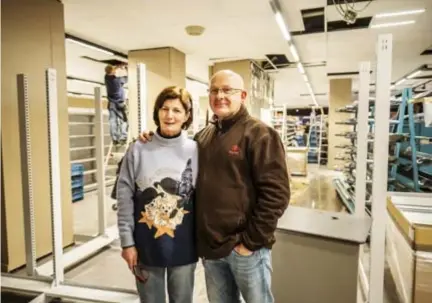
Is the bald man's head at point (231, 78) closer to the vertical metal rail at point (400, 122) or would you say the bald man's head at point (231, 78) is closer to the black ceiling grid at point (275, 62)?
the vertical metal rail at point (400, 122)

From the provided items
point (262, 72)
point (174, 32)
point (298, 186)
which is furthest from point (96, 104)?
point (262, 72)

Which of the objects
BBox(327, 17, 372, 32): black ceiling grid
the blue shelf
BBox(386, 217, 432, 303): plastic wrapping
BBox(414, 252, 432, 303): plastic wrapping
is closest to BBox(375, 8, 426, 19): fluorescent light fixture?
BBox(327, 17, 372, 32): black ceiling grid

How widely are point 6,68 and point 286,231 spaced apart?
2.82m

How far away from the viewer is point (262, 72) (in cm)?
816

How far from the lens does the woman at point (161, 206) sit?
1.45 m

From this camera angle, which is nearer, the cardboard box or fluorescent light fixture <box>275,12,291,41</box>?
the cardboard box

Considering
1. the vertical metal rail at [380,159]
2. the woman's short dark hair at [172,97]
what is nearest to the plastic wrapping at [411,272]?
the vertical metal rail at [380,159]

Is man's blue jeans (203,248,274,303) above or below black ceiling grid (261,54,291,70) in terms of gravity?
below

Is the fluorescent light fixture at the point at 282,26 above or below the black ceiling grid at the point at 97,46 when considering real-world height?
above

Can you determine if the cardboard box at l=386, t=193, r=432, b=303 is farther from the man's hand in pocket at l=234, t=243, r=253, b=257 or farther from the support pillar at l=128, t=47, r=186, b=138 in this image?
the support pillar at l=128, t=47, r=186, b=138

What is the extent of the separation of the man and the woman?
8 cm

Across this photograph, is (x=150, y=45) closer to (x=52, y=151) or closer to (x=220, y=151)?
(x=52, y=151)

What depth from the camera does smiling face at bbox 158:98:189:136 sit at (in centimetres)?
149

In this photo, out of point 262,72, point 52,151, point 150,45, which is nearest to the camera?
point 52,151
